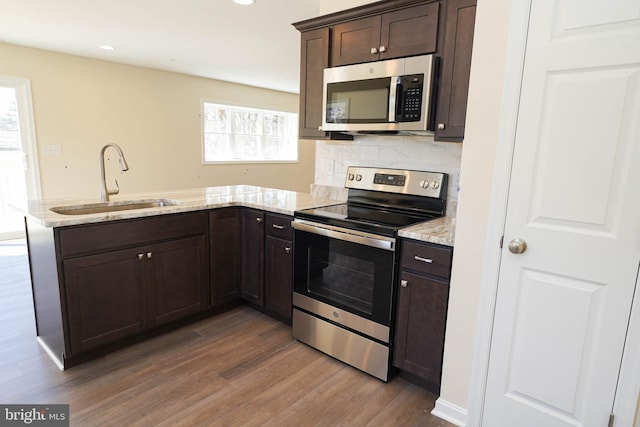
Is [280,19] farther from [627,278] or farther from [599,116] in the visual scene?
[627,278]

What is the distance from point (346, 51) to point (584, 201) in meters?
1.76

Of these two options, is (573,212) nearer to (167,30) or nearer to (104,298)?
(104,298)

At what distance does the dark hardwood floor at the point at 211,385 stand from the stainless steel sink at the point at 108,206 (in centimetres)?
90

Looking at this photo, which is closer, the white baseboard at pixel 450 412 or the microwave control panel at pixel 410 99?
the white baseboard at pixel 450 412

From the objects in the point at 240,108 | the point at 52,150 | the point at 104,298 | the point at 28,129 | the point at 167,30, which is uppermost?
the point at 167,30

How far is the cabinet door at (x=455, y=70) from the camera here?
197cm

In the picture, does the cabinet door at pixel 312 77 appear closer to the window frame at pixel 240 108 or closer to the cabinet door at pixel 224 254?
the cabinet door at pixel 224 254

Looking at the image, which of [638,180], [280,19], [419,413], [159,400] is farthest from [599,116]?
[280,19]

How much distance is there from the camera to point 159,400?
1.91m

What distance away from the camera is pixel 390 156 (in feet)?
8.73

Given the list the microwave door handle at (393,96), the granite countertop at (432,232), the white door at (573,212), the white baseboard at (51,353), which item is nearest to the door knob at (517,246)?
the white door at (573,212)

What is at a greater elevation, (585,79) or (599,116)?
(585,79)

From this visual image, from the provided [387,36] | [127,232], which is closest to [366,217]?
[387,36]

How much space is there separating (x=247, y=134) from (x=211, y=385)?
605 cm
